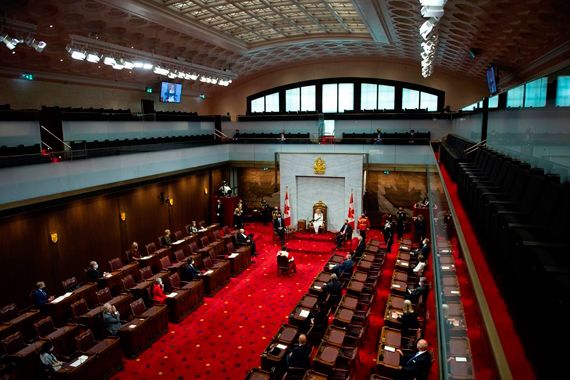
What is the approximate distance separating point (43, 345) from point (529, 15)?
41.7 feet

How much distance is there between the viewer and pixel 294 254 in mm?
16047

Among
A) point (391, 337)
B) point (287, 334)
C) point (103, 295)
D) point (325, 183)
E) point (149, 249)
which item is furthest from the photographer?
point (325, 183)

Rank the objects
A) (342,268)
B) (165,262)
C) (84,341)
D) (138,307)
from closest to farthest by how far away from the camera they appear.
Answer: (84,341)
(138,307)
(342,268)
(165,262)

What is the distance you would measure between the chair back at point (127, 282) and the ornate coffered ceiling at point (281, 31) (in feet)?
26.1

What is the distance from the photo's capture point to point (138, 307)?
9.79m

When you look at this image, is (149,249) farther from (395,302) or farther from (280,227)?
(395,302)

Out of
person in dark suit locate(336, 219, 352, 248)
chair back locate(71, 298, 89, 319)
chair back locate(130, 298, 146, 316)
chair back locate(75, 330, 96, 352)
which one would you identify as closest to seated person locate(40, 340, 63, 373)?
chair back locate(75, 330, 96, 352)

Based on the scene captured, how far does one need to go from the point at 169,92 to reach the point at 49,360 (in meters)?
16.0

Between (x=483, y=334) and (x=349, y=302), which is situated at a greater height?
(x=483, y=334)

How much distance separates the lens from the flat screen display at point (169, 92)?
20484 mm

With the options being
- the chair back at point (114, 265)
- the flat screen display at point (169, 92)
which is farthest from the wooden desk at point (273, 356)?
the flat screen display at point (169, 92)

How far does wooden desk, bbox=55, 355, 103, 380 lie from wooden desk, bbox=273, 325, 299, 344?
3.50 meters

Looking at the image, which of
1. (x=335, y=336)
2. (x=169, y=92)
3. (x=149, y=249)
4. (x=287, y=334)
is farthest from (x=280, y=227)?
(x=169, y=92)

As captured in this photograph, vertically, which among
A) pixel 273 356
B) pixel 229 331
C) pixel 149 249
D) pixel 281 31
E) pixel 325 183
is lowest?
pixel 229 331
